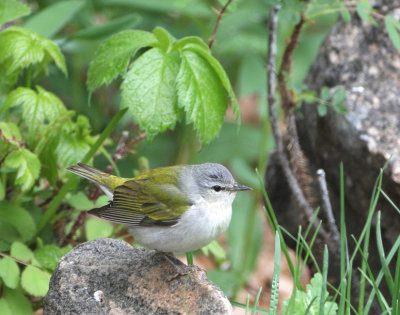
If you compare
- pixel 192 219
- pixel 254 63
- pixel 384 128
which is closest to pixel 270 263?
pixel 254 63

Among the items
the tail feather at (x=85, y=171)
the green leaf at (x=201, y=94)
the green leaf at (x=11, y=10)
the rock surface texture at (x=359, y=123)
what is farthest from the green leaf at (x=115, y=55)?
the rock surface texture at (x=359, y=123)

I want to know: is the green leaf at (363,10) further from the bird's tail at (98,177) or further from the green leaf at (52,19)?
the green leaf at (52,19)

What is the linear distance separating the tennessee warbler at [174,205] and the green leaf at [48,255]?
406mm

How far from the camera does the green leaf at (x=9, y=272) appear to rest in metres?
3.23

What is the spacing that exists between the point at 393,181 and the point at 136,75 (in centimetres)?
147

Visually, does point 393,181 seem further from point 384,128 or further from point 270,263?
point 270,263

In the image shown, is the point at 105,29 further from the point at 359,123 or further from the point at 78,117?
the point at 359,123

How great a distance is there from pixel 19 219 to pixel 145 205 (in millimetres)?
753

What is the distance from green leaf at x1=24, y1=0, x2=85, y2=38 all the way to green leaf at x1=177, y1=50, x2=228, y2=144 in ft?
4.88

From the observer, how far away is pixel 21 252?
342cm

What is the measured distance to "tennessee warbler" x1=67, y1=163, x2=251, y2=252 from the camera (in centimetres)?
308

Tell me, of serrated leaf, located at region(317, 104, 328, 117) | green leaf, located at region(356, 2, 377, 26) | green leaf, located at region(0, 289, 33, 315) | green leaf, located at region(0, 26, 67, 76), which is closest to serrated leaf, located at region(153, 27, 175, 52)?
green leaf, located at region(0, 26, 67, 76)

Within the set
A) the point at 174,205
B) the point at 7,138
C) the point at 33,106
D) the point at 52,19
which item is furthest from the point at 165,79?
the point at 52,19

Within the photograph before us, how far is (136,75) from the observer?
3275mm
